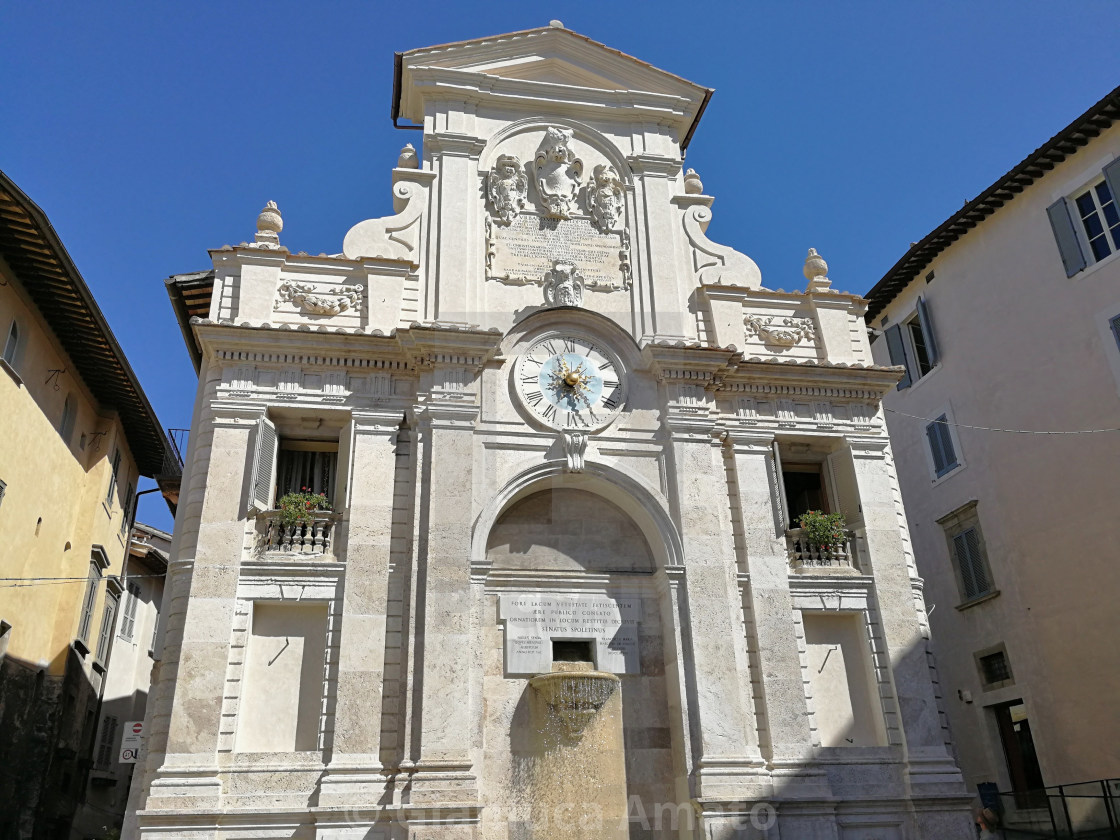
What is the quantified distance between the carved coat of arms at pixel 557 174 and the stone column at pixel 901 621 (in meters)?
7.25

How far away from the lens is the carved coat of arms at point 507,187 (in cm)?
1836

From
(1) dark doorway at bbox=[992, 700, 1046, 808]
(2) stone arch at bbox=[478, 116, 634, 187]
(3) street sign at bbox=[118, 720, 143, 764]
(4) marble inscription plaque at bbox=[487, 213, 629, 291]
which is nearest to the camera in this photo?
(3) street sign at bbox=[118, 720, 143, 764]

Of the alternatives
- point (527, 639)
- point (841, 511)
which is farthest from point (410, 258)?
point (841, 511)

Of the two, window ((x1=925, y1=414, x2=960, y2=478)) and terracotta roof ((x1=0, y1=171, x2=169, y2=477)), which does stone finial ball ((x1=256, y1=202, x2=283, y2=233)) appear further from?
window ((x1=925, y1=414, x2=960, y2=478))

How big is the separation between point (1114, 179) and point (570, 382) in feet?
42.3

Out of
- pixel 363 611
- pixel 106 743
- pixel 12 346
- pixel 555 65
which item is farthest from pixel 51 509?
pixel 555 65

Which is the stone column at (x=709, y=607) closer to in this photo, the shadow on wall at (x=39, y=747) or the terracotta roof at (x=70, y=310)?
the terracotta roof at (x=70, y=310)

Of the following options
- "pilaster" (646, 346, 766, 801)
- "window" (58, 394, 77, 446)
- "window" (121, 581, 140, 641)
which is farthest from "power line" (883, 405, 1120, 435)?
"window" (121, 581, 140, 641)

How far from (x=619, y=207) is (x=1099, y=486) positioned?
1189 cm

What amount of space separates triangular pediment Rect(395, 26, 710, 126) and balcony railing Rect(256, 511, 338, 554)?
9.25m

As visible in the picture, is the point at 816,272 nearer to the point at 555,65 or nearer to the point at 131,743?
the point at 555,65

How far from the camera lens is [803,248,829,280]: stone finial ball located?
19.6 metres

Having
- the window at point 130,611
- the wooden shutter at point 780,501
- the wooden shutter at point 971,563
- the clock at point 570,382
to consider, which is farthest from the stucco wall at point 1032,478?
the window at point 130,611

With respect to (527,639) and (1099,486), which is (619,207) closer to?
(527,639)
